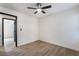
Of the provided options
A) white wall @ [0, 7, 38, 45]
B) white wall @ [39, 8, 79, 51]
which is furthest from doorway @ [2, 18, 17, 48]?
white wall @ [39, 8, 79, 51]

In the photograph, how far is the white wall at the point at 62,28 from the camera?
3.49 meters

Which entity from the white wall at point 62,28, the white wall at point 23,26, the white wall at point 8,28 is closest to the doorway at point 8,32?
the white wall at point 8,28

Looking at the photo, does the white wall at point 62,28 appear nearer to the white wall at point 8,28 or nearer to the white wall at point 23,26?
the white wall at point 23,26

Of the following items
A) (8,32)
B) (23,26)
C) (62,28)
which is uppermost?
(23,26)

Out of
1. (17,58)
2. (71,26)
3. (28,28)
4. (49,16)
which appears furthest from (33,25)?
(17,58)

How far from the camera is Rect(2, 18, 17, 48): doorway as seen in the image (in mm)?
3167

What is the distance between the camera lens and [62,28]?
417cm

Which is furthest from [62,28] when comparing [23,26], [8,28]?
[8,28]

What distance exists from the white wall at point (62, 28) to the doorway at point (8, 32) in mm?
2329

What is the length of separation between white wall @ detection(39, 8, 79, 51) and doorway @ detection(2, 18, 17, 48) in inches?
91.7

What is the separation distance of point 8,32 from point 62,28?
111 inches

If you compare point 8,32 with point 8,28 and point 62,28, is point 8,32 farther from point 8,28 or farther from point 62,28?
point 62,28

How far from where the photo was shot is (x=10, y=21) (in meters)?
3.50

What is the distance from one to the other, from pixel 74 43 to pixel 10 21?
3.19 meters
